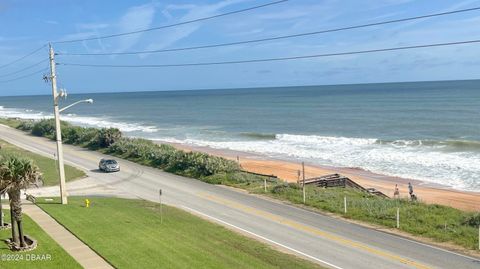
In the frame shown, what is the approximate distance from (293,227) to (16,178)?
1375cm

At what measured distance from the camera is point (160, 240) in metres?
20.6

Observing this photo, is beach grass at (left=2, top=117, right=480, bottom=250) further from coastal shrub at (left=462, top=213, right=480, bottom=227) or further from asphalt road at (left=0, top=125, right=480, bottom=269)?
asphalt road at (left=0, top=125, right=480, bottom=269)

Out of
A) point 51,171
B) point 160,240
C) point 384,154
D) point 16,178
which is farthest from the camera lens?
point 384,154

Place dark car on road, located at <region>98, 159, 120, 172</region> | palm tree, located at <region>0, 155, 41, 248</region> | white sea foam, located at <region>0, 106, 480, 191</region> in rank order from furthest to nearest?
white sea foam, located at <region>0, 106, 480, 191</region>, dark car on road, located at <region>98, 159, 120, 172</region>, palm tree, located at <region>0, 155, 41, 248</region>

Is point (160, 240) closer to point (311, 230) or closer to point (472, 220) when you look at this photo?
point (311, 230)

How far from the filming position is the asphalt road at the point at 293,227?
68.3 feet

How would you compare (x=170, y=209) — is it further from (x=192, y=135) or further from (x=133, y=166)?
(x=192, y=135)

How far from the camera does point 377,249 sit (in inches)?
879

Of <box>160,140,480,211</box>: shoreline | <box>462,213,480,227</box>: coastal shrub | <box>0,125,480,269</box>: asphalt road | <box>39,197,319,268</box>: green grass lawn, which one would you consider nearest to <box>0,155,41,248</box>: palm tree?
<box>39,197,319,268</box>: green grass lawn

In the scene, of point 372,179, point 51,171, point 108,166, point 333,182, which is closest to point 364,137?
point 372,179

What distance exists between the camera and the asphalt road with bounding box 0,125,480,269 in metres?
20.8

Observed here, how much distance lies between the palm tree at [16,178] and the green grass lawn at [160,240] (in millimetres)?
2767

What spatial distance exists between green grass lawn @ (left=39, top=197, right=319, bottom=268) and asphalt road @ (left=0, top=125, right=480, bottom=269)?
1.58 meters

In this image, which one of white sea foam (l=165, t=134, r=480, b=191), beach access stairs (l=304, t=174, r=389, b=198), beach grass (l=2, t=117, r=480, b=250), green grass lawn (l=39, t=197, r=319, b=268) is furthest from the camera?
white sea foam (l=165, t=134, r=480, b=191)
